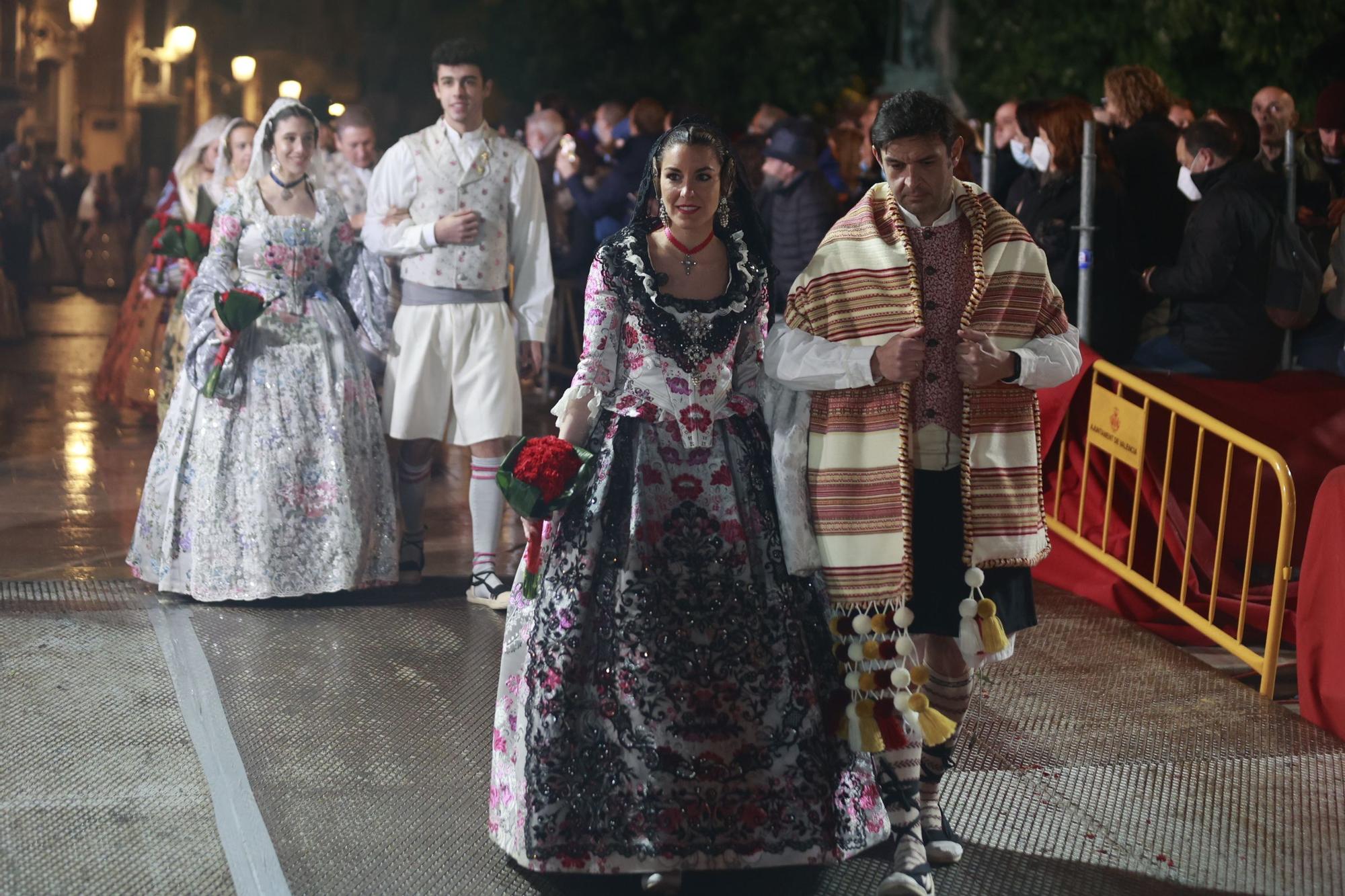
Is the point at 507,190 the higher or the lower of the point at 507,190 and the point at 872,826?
the higher

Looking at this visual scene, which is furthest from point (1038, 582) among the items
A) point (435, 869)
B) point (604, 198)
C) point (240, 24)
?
point (240, 24)

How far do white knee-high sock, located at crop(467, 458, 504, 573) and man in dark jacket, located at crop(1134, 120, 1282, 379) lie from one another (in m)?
2.85

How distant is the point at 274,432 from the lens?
5984 mm

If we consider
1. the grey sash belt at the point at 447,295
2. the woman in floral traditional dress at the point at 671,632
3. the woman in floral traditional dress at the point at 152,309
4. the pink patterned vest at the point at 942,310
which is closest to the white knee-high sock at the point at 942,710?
the woman in floral traditional dress at the point at 671,632

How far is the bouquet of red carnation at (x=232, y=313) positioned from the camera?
5.91 metres

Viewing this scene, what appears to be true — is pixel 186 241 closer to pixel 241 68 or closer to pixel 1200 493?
pixel 1200 493

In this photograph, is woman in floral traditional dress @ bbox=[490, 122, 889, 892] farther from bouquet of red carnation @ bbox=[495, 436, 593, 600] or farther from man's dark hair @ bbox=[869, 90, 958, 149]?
man's dark hair @ bbox=[869, 90, 958, 149]

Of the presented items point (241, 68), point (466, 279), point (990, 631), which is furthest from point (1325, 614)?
point (241, 68)

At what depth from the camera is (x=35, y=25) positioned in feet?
54.3

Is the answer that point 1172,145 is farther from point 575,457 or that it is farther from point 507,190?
point 575,457

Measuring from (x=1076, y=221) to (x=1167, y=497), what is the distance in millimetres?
1430

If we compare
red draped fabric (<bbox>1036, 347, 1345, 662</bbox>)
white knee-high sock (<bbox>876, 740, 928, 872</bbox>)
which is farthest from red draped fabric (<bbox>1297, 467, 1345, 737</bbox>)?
white knee-high sock (<bbox>876, 740, 928, 872</bbox>)

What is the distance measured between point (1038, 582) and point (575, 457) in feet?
11.6

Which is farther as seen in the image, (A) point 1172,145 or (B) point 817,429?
(A) point 1172,145
